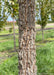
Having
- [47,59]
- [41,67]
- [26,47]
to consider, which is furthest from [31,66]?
[47,59]

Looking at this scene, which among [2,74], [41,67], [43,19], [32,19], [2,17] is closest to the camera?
[32,19]

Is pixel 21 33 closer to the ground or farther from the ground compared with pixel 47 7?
closer to the ground

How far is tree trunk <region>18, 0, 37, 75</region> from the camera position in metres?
4.18

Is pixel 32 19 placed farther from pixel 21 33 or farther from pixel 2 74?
pixel 2 74

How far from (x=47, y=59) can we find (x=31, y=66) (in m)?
3.69

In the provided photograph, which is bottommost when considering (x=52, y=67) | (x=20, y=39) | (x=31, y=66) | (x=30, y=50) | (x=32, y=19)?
(x=52, y=67)

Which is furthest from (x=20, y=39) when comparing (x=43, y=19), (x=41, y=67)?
(x=43, y=19)

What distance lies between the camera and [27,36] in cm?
426

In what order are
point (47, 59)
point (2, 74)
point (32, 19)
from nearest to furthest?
point (32, 19)
point (2, 74)
point (47, 59)

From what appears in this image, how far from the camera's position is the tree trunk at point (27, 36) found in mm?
4176

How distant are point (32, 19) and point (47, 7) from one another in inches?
390

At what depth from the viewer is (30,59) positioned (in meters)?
4.38

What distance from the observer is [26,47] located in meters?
4.30

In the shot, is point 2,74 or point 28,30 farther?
point 2,74
